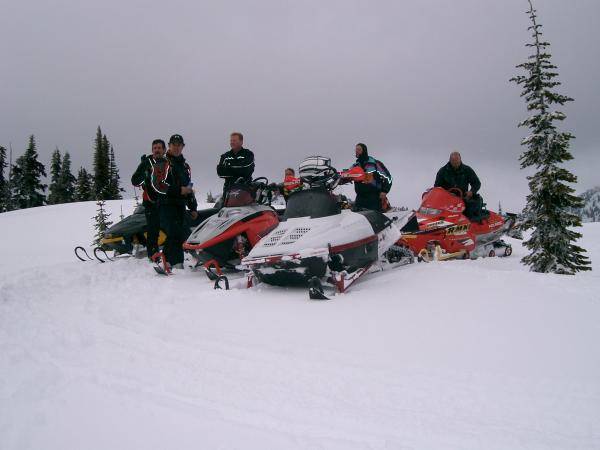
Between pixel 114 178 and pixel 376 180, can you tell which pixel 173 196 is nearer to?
pixel 376 180

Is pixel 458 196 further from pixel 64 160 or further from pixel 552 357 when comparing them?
pixel 64 160

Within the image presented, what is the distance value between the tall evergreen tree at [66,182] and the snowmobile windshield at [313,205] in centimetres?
5502

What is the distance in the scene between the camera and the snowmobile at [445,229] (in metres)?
7.34

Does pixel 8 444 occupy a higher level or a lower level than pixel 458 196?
lower

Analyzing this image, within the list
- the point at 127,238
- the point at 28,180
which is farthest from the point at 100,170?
the point at 127,238

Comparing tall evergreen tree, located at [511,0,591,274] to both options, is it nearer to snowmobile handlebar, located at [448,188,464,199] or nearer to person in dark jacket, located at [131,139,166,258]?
snowmobile handlebar, located at [448,188,464,199]

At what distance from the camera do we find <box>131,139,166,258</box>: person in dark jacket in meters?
6.43

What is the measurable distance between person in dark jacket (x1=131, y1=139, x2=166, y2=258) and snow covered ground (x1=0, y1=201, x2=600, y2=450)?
2354 mm

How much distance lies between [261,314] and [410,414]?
74.4 inches

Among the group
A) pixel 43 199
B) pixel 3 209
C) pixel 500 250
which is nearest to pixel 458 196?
pixel 500 250

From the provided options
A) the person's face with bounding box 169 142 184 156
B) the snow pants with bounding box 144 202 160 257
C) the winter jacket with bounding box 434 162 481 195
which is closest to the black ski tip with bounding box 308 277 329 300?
the snow pants with bounding box 144 202 160 257

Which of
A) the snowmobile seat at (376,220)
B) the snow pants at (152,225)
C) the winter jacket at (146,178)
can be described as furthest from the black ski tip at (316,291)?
the snow pants at (152,225)

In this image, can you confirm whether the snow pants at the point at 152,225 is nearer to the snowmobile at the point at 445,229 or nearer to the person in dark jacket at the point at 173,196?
the person in dark jacket at the point at 173,196

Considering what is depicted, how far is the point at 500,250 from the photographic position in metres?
10.2
